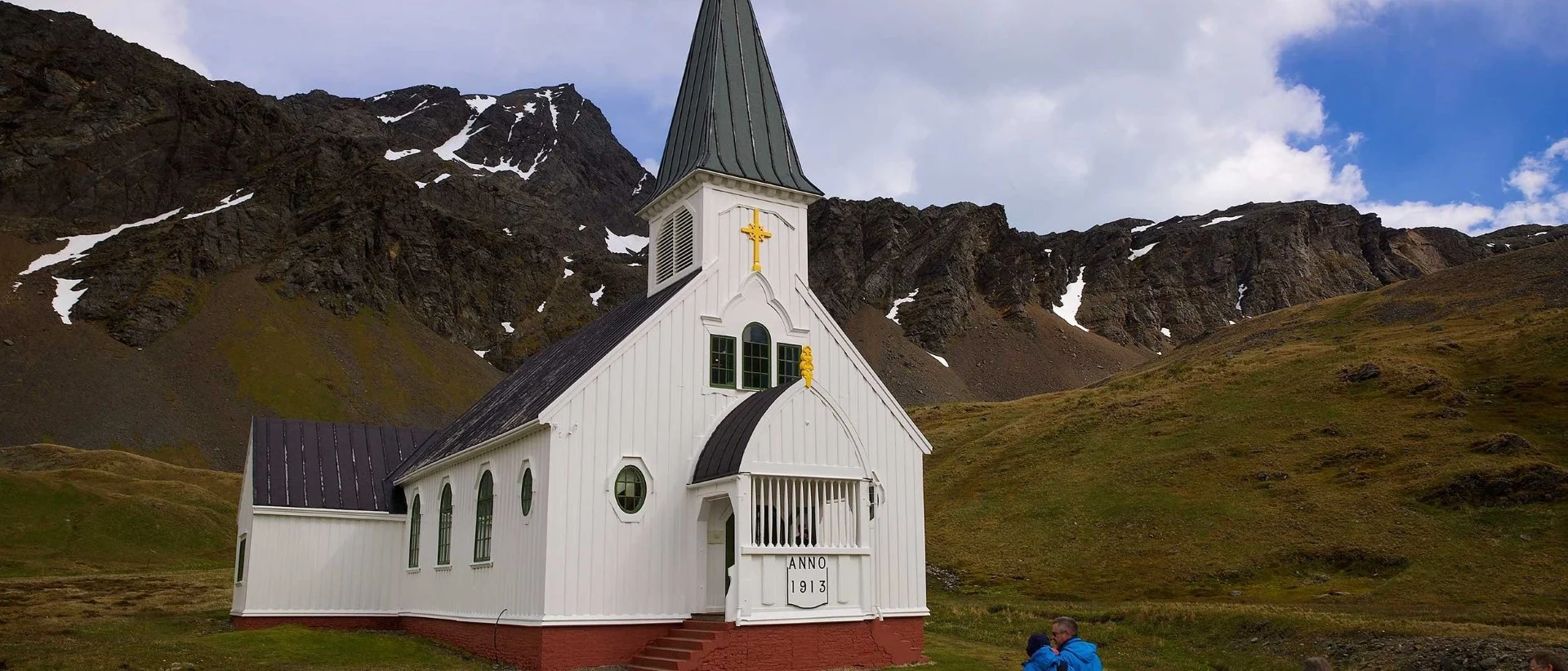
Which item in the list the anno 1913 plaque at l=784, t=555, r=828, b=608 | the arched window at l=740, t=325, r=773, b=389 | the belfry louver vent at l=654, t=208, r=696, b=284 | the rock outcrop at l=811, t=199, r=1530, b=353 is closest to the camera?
the anno 1913 plaque at l=784, t=555, r=828, b=608

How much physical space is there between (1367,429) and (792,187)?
33409mm

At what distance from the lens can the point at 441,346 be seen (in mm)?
132125

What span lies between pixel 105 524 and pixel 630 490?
4577 cm

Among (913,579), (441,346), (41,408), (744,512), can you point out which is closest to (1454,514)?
(913,579)

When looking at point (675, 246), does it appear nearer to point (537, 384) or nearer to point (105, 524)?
point (537, 384)

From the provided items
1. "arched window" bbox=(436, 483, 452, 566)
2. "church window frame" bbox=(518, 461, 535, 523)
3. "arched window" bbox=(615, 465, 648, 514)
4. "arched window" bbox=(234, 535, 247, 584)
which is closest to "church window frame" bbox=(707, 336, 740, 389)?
"arched window" bbox=(615, 465, 648, 514)

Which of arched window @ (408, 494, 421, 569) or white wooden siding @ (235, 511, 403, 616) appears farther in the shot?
arched window @ (408, 494, 421, 569)

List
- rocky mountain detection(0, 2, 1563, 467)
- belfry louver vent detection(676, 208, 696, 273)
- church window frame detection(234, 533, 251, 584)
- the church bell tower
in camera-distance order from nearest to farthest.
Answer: the church bell tower
belfry louver vent detection(676, 208, 696, 273)
church window frame detection(234, 533, 251, 584)
rocky mountain detection(0, 2, 1563, 467)

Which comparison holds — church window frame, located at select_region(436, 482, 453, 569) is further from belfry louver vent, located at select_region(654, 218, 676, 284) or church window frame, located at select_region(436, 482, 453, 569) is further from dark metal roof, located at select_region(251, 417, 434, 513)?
belfry louver vent, located at select_region(654, 218, 676, 284)

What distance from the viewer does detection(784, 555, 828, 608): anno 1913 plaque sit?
19.4 meters

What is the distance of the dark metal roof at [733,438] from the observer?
19844mm

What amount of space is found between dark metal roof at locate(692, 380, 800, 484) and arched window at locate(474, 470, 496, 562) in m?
4.45

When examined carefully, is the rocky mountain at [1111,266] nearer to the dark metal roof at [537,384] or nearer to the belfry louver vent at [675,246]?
the dark metal roof at [537,384]

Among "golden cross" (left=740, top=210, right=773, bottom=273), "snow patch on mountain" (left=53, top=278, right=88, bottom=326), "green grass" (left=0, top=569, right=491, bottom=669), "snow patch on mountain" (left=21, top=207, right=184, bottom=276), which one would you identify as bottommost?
"green grass" (left=0, top=569, right=491, bottom=669)
